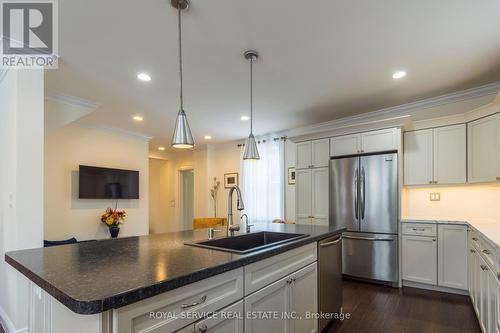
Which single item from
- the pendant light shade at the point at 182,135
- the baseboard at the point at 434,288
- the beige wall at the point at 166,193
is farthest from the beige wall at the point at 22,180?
the beige wall at the point at 166,193

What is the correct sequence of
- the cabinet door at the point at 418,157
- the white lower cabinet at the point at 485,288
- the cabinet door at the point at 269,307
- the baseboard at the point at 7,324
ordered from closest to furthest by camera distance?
1. the cabinet door at the point at 269,307
2. the white lower cabinet at the point at 485,288
3. the baseboard at the point at 7,324
4. the cabinet door at the point at 418,157

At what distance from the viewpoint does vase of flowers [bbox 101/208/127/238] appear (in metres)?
4.69

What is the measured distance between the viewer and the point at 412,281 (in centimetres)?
348

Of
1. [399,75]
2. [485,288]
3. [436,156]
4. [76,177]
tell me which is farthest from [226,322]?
[76,177]

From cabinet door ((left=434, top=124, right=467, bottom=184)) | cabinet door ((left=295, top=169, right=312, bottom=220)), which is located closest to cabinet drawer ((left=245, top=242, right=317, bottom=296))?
cabinet door ((left=295, top=169, right=312, bottom=220))

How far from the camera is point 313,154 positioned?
14.6ft

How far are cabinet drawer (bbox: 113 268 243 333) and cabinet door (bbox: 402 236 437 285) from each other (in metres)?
3.02

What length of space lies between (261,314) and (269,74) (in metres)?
2.31

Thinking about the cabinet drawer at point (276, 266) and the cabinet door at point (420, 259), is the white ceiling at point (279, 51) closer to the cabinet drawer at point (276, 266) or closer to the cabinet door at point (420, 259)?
the cabinet drawer at point (276, 266)

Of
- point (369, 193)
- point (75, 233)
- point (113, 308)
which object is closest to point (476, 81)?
point (369, 193)

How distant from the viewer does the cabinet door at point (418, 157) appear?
3.59 meters

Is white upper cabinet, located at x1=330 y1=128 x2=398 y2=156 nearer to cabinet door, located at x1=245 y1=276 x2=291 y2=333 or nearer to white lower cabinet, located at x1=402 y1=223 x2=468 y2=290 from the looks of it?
white lower cabinet, located at x1=402 y1=223 x2=468 y2=290

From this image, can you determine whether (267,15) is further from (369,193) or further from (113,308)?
(369,193)

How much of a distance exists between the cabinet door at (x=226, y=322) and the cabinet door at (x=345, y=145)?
3.19 m
